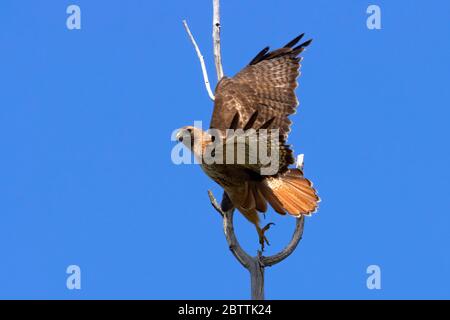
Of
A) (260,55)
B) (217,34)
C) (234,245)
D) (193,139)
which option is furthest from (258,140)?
(260,55)

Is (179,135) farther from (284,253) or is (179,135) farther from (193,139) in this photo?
(284,253)

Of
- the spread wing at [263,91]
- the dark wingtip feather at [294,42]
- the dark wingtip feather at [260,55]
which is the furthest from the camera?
the dark wingtip feather at [260,55]

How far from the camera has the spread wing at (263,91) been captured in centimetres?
955

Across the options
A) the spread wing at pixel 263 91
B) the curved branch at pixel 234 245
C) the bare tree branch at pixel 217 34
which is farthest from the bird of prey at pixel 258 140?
the bare tree branch at pixel 217 34

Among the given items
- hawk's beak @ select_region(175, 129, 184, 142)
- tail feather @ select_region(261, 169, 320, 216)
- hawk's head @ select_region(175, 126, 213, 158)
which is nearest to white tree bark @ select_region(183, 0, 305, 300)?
tail feather @ select_region(261, 169, 320, 216)

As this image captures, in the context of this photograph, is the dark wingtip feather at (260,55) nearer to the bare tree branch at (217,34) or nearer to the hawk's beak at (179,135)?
the bare tree branch at (217,34)

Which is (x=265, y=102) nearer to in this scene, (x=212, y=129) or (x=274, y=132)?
(x=212, y=129)

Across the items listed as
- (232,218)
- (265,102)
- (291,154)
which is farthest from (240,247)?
(265,102)

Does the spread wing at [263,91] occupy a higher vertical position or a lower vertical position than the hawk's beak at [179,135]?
higher

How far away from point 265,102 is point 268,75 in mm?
450

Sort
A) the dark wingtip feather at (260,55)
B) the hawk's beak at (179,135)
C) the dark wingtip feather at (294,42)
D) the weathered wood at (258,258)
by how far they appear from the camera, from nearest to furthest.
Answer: the weathered wood at (258,258) < the hawk's beak at (179,135) < the dark wingtip feather at (294,42) < the dark wingtip feather at (260,55)

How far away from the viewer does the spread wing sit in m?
9.55

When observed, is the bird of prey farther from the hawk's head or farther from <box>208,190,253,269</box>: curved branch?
<box>208,190,253,269</box>: curved branch
